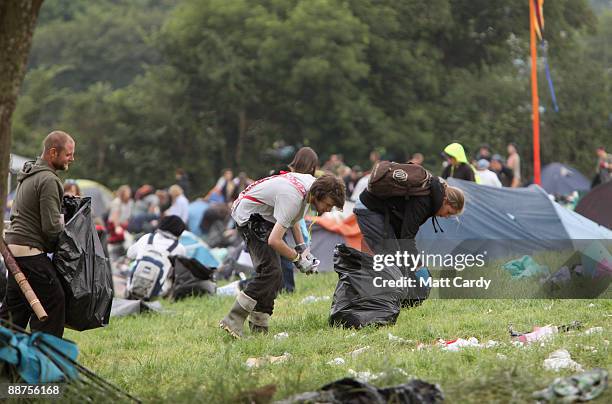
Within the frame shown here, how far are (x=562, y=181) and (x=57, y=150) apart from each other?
22410 mm

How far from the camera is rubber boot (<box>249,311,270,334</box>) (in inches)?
352

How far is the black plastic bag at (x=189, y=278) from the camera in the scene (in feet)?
42.6

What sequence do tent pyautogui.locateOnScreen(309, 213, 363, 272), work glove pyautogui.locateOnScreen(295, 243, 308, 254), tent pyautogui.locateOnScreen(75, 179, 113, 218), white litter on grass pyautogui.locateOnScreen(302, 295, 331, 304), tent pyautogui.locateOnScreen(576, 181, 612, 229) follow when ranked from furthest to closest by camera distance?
tent pyautogui.locateOnScreen(75, 179, 113, 218), tent pyautogui.locateOnScreen(309, 213, 363, 272), tent pyautogui.locateOnScreen(576, 181, 612, 229), white litter on grass pyautogui.locateOnScreen(302, 295, 331, 304), work glove pyautogui.locateOnScreen(295, 243, 308, 254)

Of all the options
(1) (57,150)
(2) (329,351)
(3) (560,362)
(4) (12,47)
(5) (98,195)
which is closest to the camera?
(4) (12,47)

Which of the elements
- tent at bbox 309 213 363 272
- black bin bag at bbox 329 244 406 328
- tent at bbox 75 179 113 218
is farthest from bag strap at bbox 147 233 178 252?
tent at bbox 75 179 113 218

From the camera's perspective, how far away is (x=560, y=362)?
6391 millimetres

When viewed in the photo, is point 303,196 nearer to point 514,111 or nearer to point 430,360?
point 430,360

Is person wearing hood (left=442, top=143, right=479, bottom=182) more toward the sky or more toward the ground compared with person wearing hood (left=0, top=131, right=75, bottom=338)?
more toward the ground

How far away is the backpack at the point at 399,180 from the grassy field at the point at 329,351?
1086 millimetres

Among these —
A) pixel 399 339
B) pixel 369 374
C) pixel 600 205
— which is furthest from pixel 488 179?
pixel 369 374

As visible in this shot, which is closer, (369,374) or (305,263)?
(369,374)

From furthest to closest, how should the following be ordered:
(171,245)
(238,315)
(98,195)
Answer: (98,195) < (171,245) < (238,315)

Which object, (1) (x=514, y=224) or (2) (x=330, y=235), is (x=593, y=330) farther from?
(2) (x=330, y=235)

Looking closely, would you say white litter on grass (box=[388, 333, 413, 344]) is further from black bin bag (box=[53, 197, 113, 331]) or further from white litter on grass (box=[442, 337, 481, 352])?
black bin bag (box=[53, 197, 113, 331])
